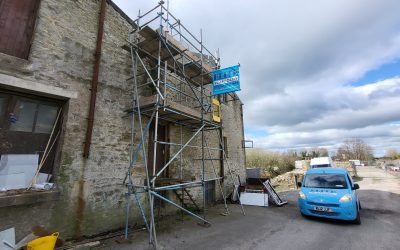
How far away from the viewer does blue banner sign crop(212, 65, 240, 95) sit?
9.38 metres

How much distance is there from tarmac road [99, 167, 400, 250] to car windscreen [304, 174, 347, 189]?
125 cm

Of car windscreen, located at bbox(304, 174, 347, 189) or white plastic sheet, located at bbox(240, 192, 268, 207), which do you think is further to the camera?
white plastic sheet, located at bbox(240, 192, 268, 207)

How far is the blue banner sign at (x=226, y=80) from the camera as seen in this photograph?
9.38 m

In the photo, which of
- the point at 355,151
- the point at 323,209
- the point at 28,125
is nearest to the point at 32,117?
the point at 28,125

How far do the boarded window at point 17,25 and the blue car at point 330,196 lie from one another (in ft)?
32.4

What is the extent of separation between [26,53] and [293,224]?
960cm

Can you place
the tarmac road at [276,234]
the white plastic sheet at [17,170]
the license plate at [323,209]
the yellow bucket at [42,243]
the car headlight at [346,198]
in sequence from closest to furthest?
the yellow bucket at [42,243] < the white plastic sheet at [17,170] < the tarmac road at [276,234] < the car headlight at [346,198] < the license plate at [323,209]

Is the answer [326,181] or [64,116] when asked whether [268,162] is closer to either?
[326,181]

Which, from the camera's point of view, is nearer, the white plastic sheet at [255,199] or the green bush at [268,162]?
the white plastic sheet at [255,199]

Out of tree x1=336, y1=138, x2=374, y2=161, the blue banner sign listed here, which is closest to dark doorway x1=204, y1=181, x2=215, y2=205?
the blue banner sign

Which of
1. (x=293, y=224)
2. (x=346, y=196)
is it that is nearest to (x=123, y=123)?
(x=293, y=224)

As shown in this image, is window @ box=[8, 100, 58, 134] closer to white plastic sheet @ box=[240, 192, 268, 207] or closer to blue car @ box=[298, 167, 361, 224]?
blue car @ box=[298, 167, 361, 224]

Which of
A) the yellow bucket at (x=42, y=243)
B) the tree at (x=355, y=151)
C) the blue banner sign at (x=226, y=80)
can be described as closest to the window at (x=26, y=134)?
the yellow bucket at (x=42, y=243)

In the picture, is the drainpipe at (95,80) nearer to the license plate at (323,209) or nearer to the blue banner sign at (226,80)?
the blue banner sign at (226,80)
